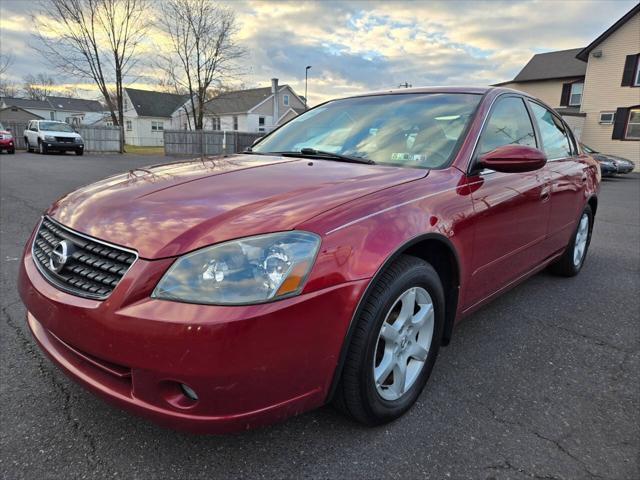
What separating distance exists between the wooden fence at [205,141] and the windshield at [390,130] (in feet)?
71.5

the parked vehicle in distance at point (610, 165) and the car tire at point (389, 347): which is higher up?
the parked vehicle in distance at point (610, 165)

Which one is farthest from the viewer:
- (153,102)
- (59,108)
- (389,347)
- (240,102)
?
(59,108)

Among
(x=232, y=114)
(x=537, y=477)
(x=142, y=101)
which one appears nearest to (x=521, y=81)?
(x=232, y=114)

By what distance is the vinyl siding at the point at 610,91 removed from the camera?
2111cm

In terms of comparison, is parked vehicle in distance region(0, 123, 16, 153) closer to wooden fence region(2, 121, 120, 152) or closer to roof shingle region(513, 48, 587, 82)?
wooden fence region(2, 121, 120, 152)

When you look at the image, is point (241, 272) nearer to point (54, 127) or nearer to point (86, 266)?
point (86, 266)

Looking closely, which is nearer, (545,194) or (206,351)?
(206,351)

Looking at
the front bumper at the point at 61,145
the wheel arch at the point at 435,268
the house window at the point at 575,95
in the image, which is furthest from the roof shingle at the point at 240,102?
the wheel arch at the point at 435,268

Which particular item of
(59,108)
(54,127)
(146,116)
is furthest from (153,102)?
(59,108)

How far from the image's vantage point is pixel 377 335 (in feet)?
5.80

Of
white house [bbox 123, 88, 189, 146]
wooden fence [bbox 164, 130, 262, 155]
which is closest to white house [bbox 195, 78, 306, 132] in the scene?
white house [bbox 123, 88, 189, 146]

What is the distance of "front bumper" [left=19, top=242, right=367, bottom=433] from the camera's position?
1401 mm

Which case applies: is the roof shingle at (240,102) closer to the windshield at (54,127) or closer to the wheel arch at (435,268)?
the windshield at (54,127)

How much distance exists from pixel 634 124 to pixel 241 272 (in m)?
26.0
